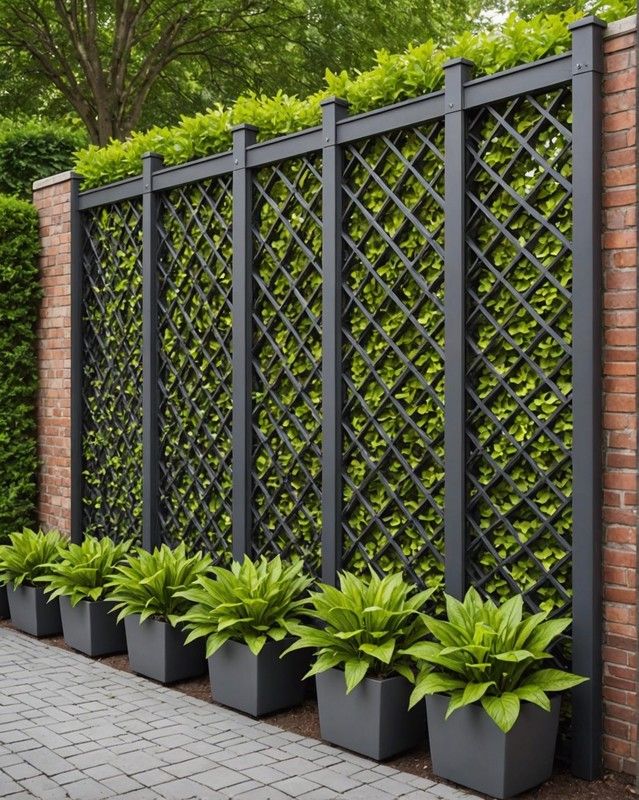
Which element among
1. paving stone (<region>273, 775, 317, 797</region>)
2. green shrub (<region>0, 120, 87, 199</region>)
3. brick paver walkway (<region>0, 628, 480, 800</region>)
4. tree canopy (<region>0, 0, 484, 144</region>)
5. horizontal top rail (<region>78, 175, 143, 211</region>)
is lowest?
brick paver walkway (<region>0, 628, 480, 800</region>)

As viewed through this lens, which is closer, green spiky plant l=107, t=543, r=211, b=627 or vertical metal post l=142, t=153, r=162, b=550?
green spiky plant l=107, t=543, r=211, b=627

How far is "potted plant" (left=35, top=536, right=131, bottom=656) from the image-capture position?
18.1 feet

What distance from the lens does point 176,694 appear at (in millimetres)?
4840

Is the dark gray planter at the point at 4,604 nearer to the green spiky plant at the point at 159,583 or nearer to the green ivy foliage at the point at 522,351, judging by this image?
the green spiky plant at the point at 159,583

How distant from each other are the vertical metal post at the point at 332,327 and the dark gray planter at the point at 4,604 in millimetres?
2926

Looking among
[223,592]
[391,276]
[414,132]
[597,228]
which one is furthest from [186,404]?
[597,228]

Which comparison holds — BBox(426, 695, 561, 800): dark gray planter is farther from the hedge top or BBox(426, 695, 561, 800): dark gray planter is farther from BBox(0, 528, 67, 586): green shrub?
BBox(0, 528, 67, 586): green shrub

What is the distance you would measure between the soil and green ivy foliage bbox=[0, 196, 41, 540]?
2.54m

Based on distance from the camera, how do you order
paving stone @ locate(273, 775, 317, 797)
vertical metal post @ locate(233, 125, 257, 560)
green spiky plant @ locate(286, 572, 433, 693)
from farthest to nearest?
vertical metal post @ locate(233, 125, 257, 560)
green spiky plant @ locate(286, 572, 433, 693)
paving stone @ locate(273, 775, 317, 797)

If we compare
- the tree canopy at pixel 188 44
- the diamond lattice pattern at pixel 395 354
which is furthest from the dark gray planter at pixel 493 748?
the tree canopy at pixel 188 44

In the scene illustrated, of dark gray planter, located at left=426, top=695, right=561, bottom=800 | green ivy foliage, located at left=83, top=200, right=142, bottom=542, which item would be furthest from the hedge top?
dark gray planter, located at left=426, top=695, right=561, bottom=800

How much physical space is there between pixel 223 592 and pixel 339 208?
1.96m

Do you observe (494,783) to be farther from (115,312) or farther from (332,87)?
(115,312)

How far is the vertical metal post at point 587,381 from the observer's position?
3.53 metres
